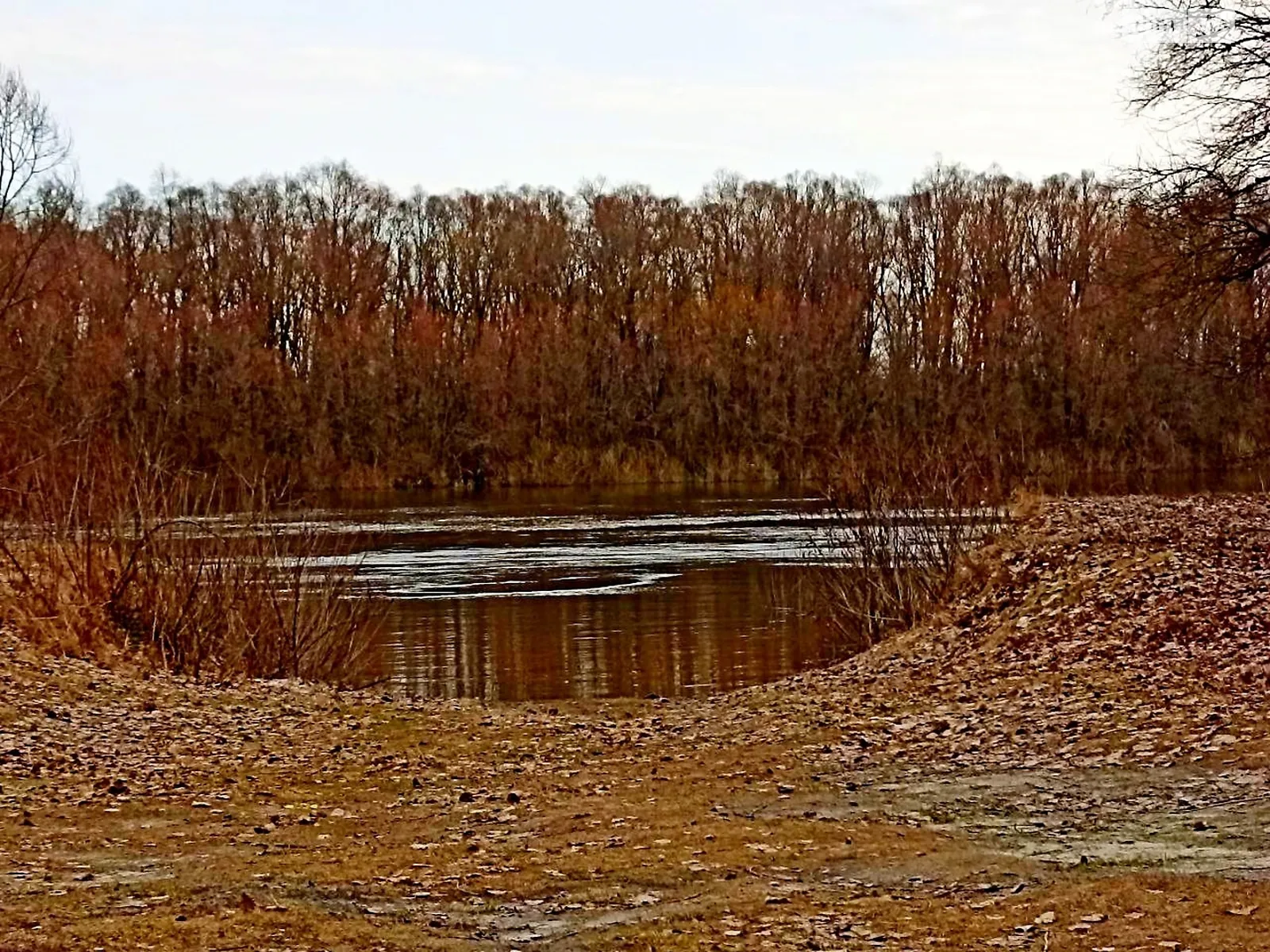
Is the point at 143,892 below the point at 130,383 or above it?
below

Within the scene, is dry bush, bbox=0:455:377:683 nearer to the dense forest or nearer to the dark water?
the dark water

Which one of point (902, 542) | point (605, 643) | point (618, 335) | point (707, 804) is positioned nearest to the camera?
point (707, 804)

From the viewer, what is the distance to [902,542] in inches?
985

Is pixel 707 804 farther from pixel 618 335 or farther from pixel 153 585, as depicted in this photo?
pixel 618 335

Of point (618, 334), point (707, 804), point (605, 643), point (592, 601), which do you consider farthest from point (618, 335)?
point (707, 804)

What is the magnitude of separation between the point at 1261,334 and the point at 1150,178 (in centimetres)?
581

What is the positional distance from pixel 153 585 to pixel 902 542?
11483mm

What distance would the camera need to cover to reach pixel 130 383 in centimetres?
7181

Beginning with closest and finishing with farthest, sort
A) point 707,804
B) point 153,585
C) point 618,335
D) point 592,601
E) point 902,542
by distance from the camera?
1. point 707,804
2. point 153,585
3. point 902,542
4. point 592,601
5. point 618,335

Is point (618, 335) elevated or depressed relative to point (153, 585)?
elevated

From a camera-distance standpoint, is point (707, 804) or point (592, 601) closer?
point (707, 804)

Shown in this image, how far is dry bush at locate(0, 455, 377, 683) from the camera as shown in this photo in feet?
69.6

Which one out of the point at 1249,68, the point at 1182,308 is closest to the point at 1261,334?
the point at 1182,308

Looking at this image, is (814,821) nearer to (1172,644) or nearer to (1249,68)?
(1172,644)
